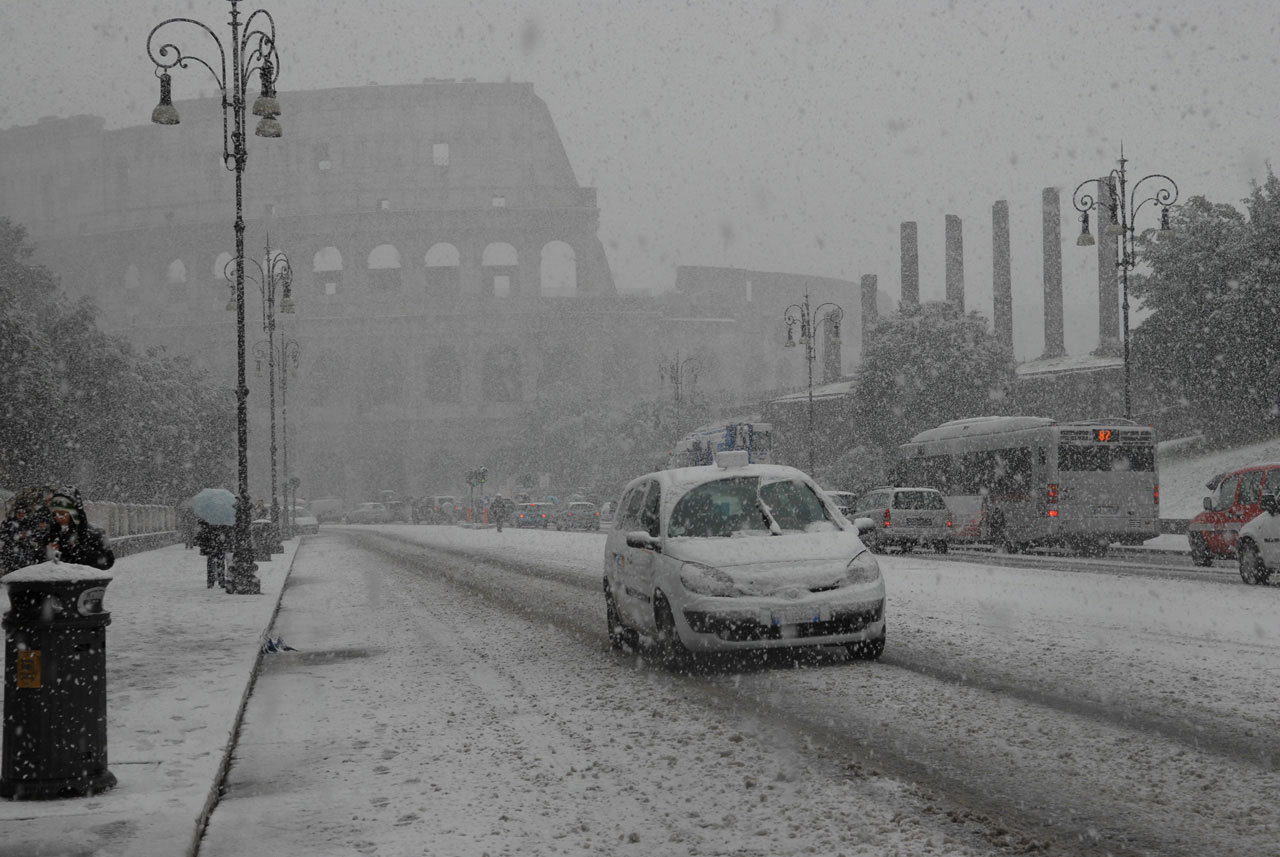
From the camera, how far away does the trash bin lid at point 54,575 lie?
604 cm

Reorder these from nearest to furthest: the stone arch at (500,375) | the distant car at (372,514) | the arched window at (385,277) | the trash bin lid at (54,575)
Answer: the trash bin lid at (54,575), the distant car at (372,514), the stone arch at (500,375), the arched window at (385,277)

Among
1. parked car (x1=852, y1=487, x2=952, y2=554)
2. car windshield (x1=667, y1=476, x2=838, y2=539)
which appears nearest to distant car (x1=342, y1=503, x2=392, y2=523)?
parked car (x1=852, y1=487, x2=952, y2=554)

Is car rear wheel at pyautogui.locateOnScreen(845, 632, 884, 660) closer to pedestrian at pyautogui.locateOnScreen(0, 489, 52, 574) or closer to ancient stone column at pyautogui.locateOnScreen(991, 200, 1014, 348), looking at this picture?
pedestrian at pyautogui.locateOnScreen(0, 489, 52, 574)

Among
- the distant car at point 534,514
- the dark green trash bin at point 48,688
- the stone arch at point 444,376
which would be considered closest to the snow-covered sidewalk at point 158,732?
the dark green trash bin at point 48,688

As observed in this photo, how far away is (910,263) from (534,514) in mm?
26505

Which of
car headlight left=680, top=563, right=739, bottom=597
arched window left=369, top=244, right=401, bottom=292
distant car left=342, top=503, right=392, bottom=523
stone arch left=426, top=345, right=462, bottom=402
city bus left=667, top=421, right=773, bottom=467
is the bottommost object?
distant car left=342, top=503, right=392, bottom=523

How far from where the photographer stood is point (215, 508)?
23406 mm

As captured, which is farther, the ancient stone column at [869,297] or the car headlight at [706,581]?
the ancient stone column at [869,297]

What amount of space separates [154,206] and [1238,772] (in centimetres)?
12251

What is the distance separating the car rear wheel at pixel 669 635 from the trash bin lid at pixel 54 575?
16.5 feet

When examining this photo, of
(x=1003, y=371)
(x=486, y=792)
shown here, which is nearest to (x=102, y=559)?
(x=486, y=792)

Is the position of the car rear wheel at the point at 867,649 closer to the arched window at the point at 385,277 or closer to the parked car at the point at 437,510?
the parked car at the point at 437,510

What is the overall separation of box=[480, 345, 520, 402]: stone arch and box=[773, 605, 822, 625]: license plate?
97829 mm

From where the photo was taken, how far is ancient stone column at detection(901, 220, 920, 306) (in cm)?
7838
